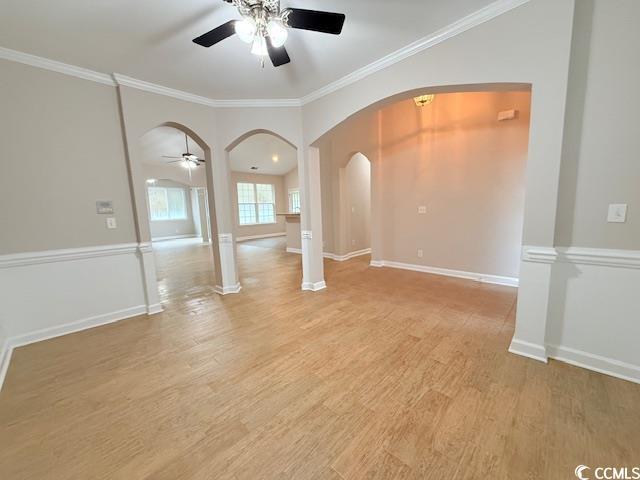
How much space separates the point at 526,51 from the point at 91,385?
419 cm

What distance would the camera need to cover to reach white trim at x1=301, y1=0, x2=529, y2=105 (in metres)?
1.89

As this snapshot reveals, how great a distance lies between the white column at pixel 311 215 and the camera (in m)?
3.63

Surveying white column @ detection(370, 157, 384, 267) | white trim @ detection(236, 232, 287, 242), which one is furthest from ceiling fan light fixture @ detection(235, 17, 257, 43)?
white trim @ detection(236, 232, 287, 242)

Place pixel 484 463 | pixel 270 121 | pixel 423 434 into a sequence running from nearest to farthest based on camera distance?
pixel 484 463, pixel 423 434, pixel 270 121

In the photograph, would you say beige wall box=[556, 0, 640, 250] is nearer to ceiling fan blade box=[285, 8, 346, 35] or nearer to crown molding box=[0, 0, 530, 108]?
crown molding box=[0, 0, 530, 108]

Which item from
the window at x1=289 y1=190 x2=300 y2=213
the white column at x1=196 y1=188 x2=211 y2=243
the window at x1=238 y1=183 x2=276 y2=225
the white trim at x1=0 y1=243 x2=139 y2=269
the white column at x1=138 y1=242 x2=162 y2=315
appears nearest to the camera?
the white trim at x1=0 y1=243 x2=139 y2=269

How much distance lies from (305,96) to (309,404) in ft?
11.9

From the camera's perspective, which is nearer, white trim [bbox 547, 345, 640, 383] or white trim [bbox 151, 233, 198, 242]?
white trim [bbox 547, 345, 640, 383]

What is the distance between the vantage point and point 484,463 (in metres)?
1.22

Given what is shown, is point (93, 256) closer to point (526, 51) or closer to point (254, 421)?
point (254, 421)

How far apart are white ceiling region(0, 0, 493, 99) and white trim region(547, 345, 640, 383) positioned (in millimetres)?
2835

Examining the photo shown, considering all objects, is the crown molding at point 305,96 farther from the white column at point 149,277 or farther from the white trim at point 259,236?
the white trim at point 259,236

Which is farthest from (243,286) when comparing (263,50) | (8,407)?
(263,50)

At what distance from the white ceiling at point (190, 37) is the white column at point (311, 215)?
3.28ft
